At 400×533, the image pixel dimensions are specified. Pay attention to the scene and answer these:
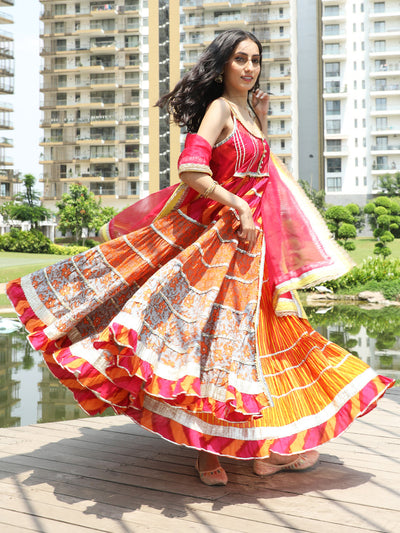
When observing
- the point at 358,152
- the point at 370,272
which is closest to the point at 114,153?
the point at 358,152

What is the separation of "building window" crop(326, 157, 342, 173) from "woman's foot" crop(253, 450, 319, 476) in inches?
1472

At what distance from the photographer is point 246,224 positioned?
6.31 ft

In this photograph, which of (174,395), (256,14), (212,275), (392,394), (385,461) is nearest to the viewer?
(174,395)

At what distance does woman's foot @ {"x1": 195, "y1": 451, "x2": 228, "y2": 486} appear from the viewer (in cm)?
193

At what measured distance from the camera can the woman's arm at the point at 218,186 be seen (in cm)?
191

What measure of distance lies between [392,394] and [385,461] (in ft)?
3.34

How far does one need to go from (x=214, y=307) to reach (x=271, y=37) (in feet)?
120

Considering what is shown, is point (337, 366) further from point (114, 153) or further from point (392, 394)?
point (114, 153)

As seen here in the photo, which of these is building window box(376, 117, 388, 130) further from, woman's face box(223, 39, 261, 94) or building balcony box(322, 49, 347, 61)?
woman's face box(223, 39, 261, 94)

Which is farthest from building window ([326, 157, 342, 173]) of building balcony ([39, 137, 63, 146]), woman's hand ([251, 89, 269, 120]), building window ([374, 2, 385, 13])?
woman's hand ([251, 89, 269, 120])

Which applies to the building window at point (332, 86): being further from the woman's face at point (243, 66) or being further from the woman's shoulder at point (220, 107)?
the woman's shoulder at point (220, 107)

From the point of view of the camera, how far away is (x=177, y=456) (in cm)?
223

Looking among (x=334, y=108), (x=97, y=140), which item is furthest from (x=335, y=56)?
(x=97, y=140)

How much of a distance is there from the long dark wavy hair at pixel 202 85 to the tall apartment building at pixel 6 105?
36.0m
